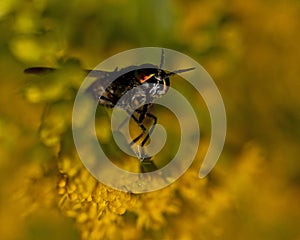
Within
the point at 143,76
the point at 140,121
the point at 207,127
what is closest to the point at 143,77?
the point at 143,76

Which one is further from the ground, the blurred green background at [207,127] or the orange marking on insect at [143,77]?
the orange marking on insect at [143,77]

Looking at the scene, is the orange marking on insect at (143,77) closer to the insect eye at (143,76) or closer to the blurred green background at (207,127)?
the insect eye at (143,76)

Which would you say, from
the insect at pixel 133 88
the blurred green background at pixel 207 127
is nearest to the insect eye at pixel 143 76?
the insect at pixel 133 88

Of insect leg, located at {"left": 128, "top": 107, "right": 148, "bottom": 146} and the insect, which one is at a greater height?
the insect

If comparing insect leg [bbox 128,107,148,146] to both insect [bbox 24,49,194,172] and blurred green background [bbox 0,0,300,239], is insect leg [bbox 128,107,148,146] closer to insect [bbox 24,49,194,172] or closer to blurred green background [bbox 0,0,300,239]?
insect [bbox 24,49,194,172]

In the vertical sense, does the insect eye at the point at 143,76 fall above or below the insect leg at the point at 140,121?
above

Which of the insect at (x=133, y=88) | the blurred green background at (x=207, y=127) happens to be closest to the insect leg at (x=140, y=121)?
the insect at (x=133, y=88)


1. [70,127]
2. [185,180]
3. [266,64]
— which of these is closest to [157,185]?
[185,180]

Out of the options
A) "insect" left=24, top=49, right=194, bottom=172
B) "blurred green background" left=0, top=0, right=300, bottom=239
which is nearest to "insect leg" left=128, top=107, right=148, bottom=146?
"insect" left=24, top=49, right=194, bottom=172
